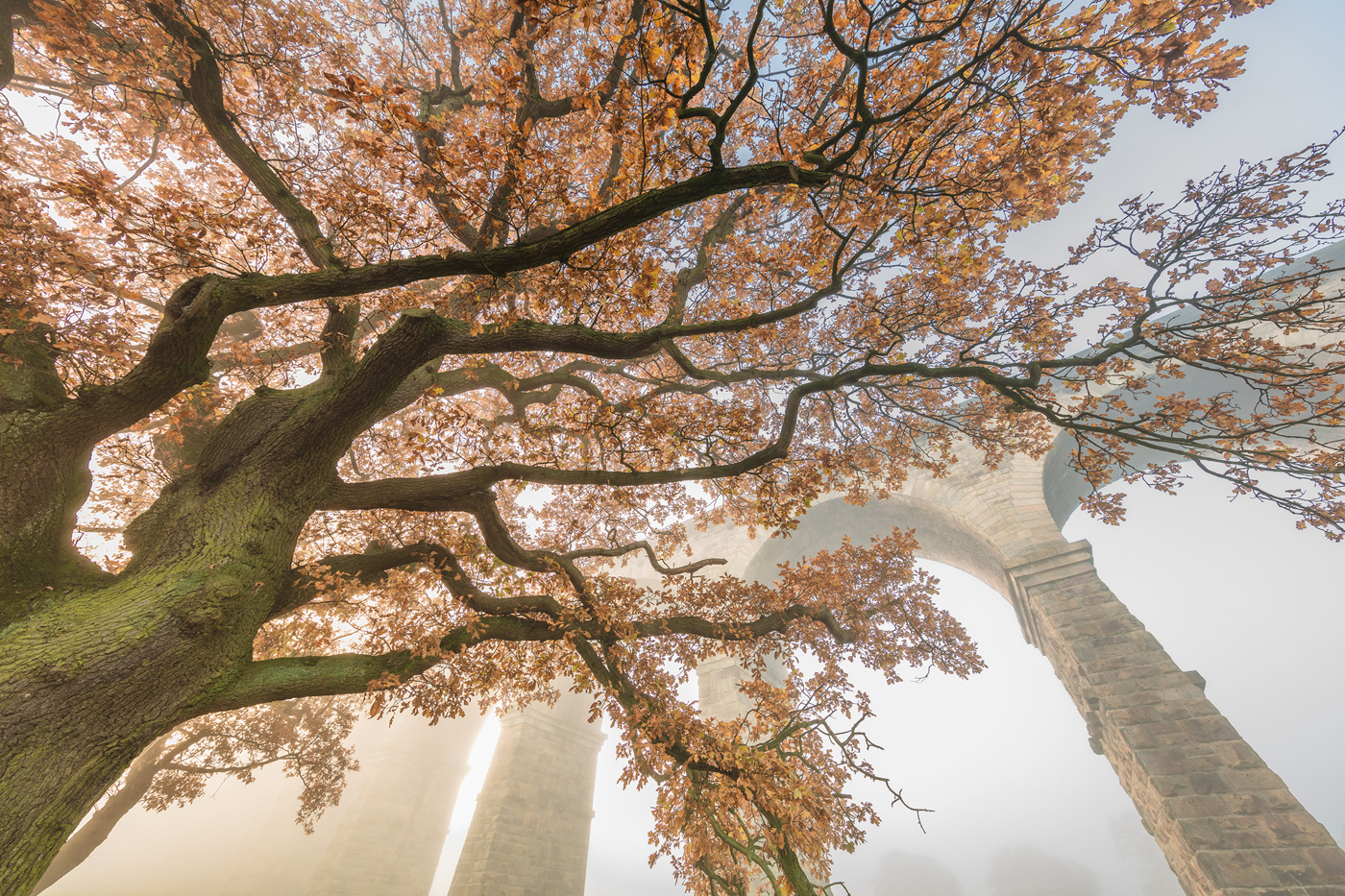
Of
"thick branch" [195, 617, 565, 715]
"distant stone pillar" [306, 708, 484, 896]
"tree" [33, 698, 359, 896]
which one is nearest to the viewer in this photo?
"thick branch" [195, 617, 565, 715]

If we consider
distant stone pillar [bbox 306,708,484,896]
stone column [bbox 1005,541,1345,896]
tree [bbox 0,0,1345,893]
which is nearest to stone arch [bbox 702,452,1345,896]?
stone column [bbox 1005,541,1345,896]

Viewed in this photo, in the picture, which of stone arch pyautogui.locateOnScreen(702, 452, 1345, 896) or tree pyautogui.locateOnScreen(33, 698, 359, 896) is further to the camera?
tree pyautogui.locateOnScreen(33, 698, 359, 896)

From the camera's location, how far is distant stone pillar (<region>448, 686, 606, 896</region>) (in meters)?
11.0

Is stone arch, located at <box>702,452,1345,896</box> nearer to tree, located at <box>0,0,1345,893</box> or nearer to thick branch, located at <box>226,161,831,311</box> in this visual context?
tree, located at <box>0,0,1345,893</box>

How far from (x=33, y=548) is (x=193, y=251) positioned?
92.0 inches

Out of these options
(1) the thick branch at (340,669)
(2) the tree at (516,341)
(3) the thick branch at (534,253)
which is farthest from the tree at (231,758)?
(3) the thick branch at (534,253)

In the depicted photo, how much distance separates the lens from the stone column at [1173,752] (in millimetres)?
5801

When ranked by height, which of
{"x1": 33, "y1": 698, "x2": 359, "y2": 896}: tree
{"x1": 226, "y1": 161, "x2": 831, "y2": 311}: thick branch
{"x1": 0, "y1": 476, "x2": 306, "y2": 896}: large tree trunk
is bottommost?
{"x1": 0, "y1": 476, "x2": 306, "y2": 896}: large tree trunk

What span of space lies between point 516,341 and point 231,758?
9.67 m

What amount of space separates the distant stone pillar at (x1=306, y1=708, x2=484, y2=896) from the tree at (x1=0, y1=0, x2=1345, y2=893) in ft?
40.6

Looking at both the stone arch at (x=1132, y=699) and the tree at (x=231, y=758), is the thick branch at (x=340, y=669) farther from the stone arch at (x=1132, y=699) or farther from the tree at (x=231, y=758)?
the stone arch at (x=1132, y=699)

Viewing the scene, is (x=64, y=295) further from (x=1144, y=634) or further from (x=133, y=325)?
(x=1144, y=634)

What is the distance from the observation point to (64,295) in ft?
13.7

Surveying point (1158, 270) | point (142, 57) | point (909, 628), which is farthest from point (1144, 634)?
point (142, 57)
